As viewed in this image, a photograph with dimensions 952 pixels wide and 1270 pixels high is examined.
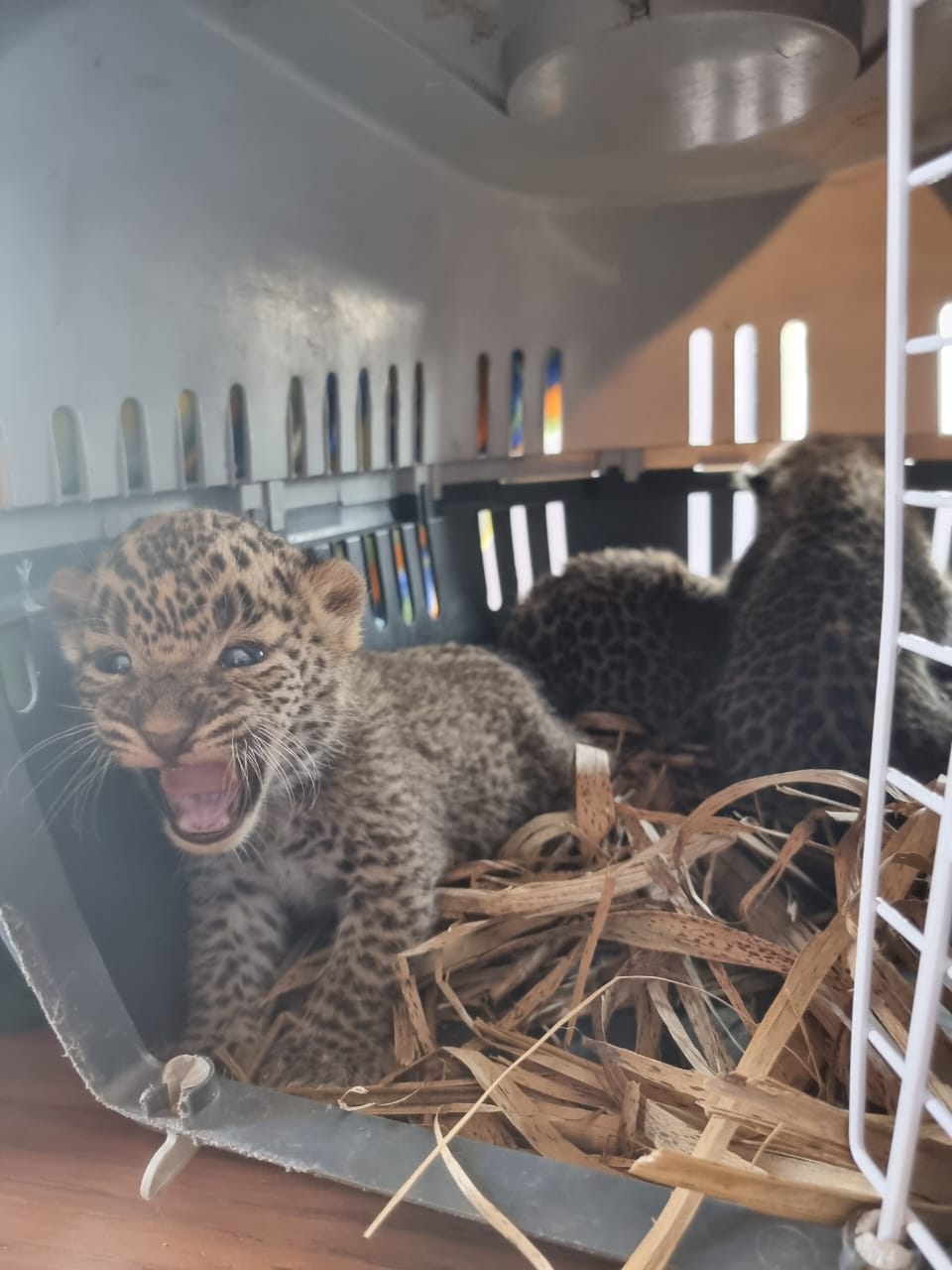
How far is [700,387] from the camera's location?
1.66m

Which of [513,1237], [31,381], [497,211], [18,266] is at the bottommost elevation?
[513,1237]

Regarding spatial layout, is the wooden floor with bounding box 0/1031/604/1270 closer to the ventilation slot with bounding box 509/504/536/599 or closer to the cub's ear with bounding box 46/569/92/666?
the cub's ear with bounding box 46/569/92/666

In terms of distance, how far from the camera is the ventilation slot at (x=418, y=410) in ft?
4.91

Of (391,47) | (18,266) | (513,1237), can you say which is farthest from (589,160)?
(513,1237)

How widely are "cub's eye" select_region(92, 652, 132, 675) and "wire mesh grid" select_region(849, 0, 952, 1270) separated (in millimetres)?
676

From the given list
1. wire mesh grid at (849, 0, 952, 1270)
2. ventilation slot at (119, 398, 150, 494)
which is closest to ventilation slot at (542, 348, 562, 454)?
ventilation slot at (119, 398, 150, 494)

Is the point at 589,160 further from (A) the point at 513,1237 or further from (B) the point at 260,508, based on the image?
(A) the point at 513,1237

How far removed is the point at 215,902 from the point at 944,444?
4.21 feet

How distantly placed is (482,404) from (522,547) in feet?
0.87

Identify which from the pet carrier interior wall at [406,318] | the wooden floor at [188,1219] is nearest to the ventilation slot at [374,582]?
the pet carrier interior wall at [406,318]

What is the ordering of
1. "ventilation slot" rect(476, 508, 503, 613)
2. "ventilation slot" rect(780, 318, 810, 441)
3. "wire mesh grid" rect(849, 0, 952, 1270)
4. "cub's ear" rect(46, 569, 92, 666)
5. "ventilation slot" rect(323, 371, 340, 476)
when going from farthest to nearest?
"ventilation slot" rect(476, 508, 503, 613), "ventilation slot" rect(780, 318, 810, 441), "ventilation slot" rect(323, 371, 340, 476), "cub's ear" rect(46, 569, 92, 666), "wire mesh grid" rect(849, 0, 952, 1270)

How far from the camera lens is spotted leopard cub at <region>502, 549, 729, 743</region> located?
1.65m

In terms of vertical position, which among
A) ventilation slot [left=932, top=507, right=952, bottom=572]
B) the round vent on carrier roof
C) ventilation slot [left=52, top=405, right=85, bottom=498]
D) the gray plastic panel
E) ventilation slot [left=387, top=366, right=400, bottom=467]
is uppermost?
the round vent on carrier roof

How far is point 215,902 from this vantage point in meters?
1.14
